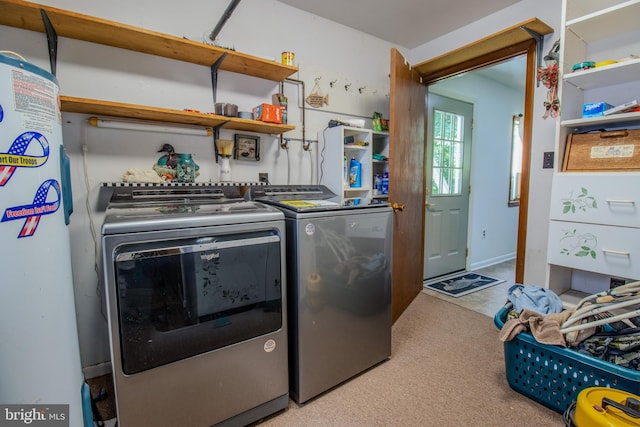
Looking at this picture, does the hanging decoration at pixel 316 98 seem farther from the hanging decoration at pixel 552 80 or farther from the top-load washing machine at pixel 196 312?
the hanging decoration at pixel 552 80

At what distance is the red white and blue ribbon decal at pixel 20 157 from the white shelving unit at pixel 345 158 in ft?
5.62

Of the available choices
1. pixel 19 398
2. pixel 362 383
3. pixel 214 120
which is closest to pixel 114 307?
pixel 19 398

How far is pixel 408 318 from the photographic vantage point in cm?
258

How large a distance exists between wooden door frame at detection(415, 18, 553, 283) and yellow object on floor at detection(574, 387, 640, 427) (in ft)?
4.41

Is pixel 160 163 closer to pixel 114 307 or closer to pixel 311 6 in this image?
pixel 114 307

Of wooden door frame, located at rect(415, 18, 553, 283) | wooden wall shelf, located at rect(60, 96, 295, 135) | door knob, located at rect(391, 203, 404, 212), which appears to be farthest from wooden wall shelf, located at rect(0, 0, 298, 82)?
wooden door frame, located at rect(415, 18, 553, 283)

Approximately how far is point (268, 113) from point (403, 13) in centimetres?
149

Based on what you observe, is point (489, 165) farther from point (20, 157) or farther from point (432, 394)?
point (20, 157)

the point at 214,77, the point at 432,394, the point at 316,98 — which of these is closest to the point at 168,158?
the point at 214,77

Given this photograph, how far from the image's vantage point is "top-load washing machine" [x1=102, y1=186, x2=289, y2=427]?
112cm

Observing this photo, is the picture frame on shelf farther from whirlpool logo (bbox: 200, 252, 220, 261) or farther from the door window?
the door window

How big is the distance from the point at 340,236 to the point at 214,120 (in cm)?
104

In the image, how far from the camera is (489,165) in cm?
395

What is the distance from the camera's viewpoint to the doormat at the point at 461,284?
3188 millimetres
